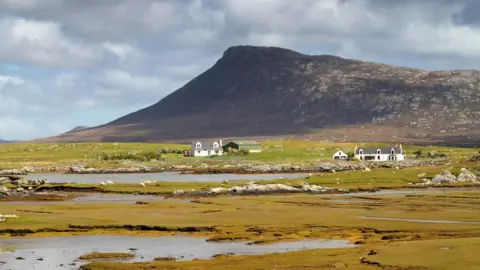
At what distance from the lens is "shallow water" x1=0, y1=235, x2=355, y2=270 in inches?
2058

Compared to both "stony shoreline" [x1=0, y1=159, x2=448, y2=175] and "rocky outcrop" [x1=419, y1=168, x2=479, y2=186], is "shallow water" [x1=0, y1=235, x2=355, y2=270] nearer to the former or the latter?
"rocky outcrop" [x1=419, y1=168, x2=479, y2=186]

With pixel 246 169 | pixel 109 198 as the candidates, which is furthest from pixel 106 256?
pixel 246 169

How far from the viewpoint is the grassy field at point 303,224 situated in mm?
48219

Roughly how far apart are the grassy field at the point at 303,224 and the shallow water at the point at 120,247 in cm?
295

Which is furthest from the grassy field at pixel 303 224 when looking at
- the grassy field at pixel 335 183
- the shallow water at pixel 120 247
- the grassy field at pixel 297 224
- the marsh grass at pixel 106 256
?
the grassy field at pixel 335 183

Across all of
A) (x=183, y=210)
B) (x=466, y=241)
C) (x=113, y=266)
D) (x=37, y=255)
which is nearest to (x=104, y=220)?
(x=183, y=210)

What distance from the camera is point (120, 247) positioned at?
58.7 metres

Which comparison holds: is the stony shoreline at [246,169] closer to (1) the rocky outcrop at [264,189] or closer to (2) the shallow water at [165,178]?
(2) the shallow water at [165,178]

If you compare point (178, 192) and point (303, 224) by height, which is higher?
point (178, 192)

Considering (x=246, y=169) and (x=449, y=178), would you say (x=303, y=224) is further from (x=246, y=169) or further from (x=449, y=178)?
(x=246, y=169)

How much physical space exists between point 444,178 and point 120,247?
8591cm

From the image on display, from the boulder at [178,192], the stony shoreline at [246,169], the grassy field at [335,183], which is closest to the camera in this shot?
the boulder at [178,192]

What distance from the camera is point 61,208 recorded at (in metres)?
90.5

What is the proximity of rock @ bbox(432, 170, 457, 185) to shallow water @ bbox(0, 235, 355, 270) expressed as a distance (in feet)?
242
